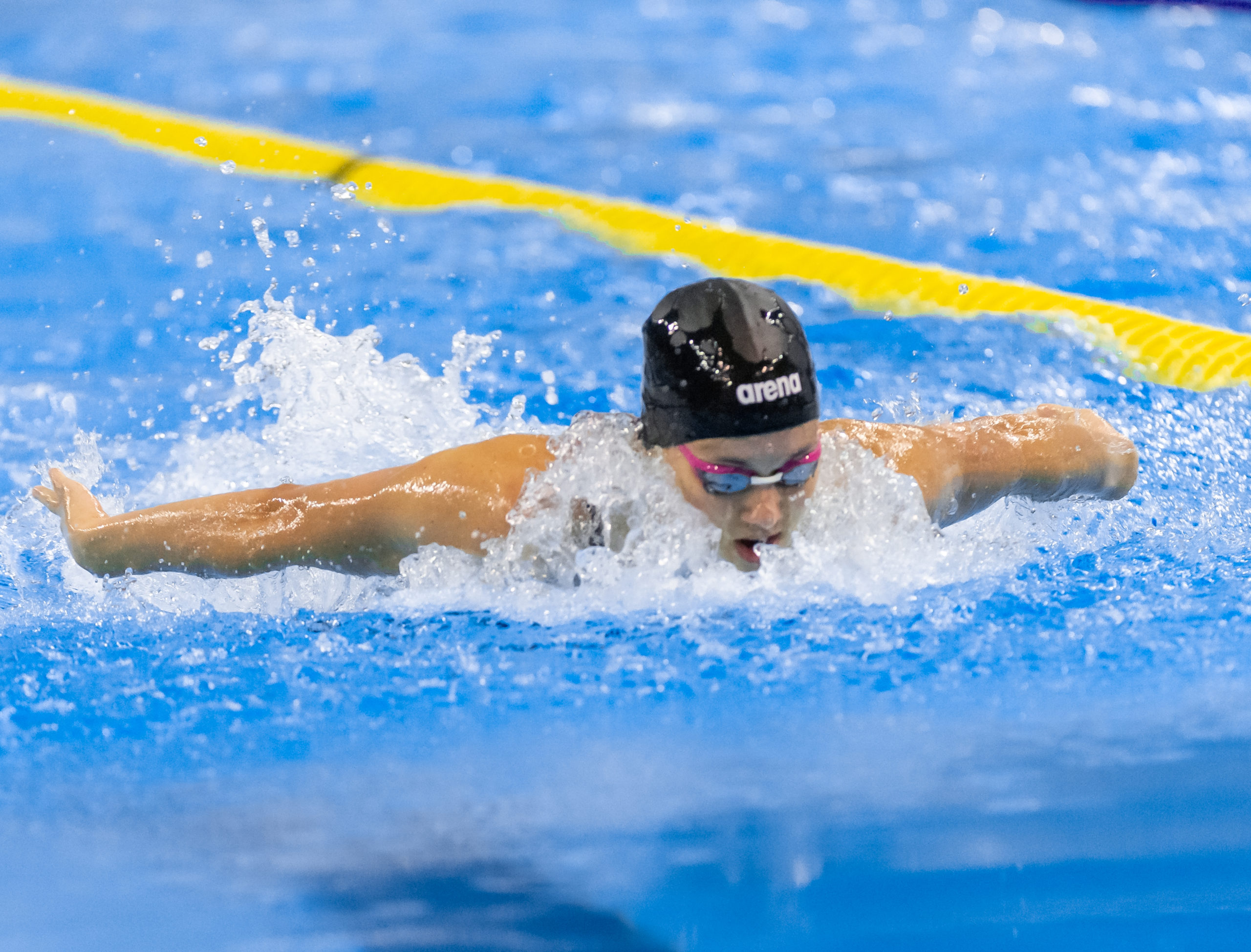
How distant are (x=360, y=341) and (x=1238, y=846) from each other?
2.56 m

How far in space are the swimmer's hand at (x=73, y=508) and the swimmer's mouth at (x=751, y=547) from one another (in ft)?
4.45

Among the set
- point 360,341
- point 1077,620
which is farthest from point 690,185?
point 1077,620

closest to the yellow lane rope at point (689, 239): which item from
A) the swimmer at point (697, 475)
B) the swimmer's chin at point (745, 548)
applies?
the swimmer at point (697, 475)

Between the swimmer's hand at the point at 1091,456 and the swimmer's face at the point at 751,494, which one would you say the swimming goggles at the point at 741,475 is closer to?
the swimmer's face at the point at 751,494

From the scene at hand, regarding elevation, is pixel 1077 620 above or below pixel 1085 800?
above

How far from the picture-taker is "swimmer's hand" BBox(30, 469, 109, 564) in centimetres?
276

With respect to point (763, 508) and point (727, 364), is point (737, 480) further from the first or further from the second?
point (727, 364)

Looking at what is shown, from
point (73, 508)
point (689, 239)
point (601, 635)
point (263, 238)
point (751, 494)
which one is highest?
point (263, 238)

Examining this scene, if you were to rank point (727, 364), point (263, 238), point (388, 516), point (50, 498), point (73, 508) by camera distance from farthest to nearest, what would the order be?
point (263, 238) < point (50, 498) < point (73, 508) < point (388, 516) < point (727, 364)

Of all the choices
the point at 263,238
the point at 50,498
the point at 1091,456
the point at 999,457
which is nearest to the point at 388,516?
the point at 50,498

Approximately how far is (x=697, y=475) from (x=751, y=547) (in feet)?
0.75

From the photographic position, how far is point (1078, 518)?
3006 mm

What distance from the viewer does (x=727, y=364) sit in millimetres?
2391

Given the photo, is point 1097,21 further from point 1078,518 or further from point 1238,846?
point 1238,846
